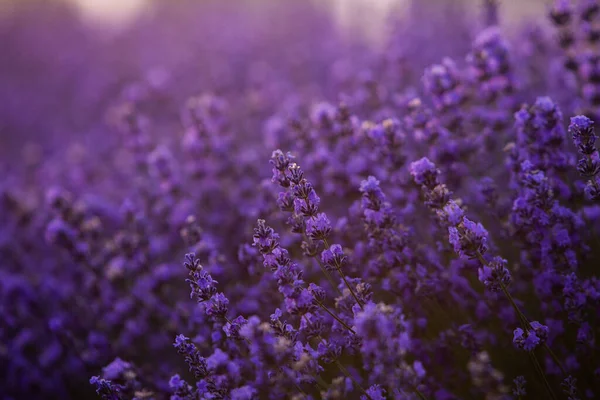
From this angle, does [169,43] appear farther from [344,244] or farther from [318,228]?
[318,228]

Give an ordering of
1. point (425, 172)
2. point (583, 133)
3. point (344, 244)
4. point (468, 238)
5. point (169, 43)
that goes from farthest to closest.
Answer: point (169, 43)
point (344, 244)
point (425, 172)
point (583, 133)
point (468, 238)

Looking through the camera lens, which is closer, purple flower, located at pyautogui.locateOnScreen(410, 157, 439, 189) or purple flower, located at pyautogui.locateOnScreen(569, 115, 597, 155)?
purple flower, located at pyautogui.locateOnScreen(569, 115, 597, 155)

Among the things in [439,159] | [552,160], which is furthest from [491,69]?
[552,160]

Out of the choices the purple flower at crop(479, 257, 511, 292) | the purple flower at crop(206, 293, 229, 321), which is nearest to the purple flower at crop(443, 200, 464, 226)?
the purple flower at crop(479, 257, 511, 292)

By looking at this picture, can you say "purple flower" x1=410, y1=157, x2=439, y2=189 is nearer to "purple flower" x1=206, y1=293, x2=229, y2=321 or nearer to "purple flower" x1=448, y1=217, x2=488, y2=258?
"purple flower" x1=448, y1=217, x2=488, y2=258

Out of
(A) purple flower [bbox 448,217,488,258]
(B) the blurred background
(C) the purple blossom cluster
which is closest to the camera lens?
(A) purple flower [bbox 448,217,488,258]

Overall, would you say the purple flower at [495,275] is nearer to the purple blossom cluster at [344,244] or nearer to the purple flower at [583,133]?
the purple blossom cluster at [344,244]

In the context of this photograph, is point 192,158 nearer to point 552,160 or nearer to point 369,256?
point 369,256

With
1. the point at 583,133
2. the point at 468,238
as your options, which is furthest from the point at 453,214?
the point at 583,133
